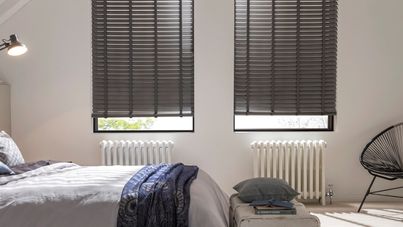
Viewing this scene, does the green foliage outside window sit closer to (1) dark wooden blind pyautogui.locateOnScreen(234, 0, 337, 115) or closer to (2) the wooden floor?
(1) dark wooden blind pyautogui.locateOnScreen(234, 0, 337, 115)

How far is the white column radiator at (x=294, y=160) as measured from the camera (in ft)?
14.5

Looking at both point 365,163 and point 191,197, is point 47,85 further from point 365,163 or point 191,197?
point 365,163

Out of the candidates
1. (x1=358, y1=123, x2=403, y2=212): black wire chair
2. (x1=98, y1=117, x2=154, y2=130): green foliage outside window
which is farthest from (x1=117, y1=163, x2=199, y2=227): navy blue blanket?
(x1=358, y1=123, x2=403, y2=212): black wire chair

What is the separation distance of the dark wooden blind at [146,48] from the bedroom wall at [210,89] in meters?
0.11

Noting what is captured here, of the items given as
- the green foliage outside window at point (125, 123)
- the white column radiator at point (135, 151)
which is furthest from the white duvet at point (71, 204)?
the green foliage outside window at point (125, 123)

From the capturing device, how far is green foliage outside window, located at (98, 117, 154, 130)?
4652 mm

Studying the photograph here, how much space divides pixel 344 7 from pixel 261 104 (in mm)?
1297

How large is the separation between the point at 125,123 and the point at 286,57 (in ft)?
5.97

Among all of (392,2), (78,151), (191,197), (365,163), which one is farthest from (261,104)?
(191,197)

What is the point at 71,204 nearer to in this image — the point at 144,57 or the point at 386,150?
the point at 144,57

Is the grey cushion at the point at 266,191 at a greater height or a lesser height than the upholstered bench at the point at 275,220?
greater

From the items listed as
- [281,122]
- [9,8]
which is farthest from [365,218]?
[9,8]

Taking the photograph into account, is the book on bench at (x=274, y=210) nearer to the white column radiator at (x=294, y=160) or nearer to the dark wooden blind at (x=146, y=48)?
the white column radiator at (x=294, y=160)

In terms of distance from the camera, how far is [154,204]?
2178mm
